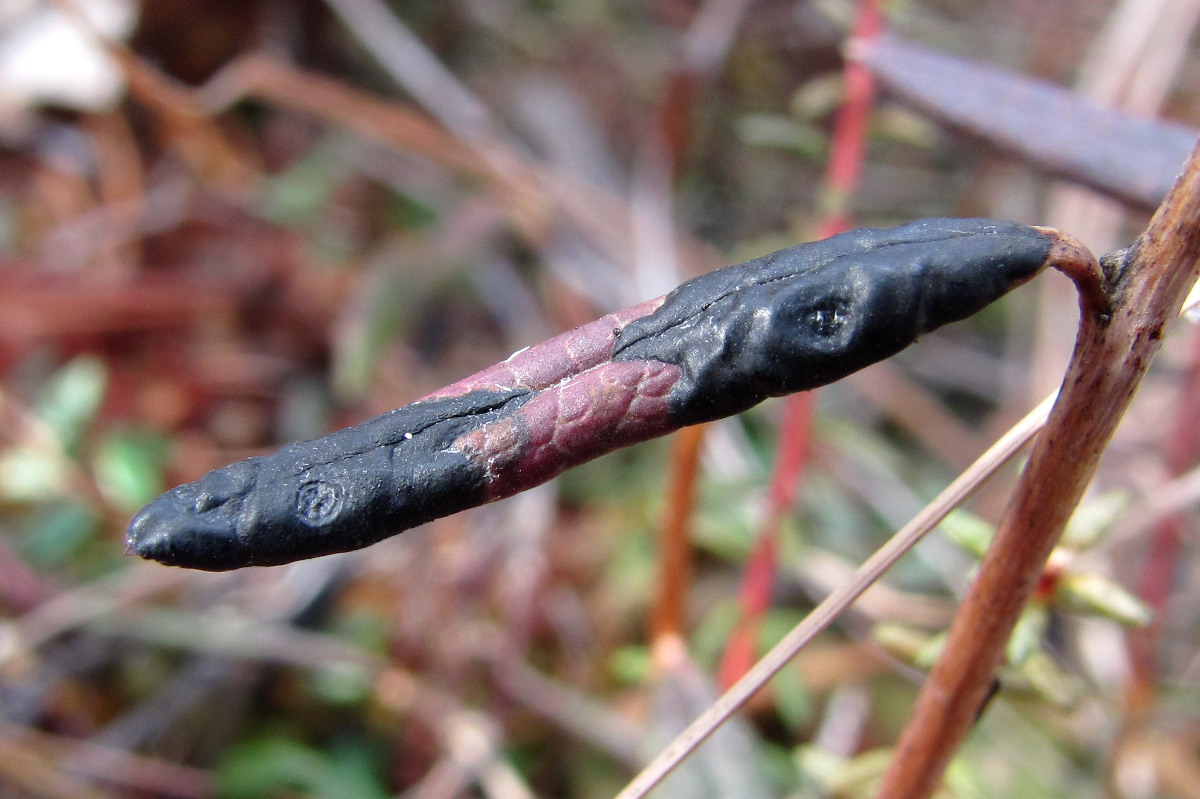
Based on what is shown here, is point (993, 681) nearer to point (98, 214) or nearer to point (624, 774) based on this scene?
point (624, 774)

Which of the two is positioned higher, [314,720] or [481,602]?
[481,602]

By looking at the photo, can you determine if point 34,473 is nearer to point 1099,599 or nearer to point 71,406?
point 71,406

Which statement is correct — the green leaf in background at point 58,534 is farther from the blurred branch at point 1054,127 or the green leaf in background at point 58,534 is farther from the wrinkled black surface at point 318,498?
the blurred branch at point 1054,127

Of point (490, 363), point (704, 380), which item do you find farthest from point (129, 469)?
point (704, 380)

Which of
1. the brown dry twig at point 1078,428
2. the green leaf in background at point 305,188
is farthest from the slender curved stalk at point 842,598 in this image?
the green leaf in background at point 305,188

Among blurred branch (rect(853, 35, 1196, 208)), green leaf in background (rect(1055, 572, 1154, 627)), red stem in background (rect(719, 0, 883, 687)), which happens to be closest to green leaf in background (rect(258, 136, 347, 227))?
red stem in background (rect(719, 0, 883, 687))

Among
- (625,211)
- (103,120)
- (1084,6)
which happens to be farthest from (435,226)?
(1084,6)
